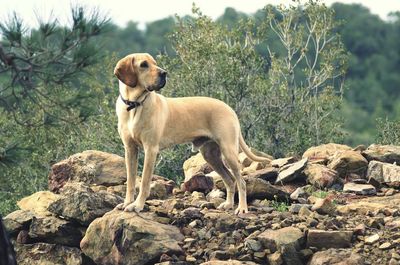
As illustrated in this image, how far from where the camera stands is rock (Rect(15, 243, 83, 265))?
14430 mm

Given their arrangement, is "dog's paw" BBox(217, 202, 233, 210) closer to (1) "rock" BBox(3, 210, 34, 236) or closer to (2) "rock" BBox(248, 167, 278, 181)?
(2) "rock" BBox(248, 167, 278, 181)

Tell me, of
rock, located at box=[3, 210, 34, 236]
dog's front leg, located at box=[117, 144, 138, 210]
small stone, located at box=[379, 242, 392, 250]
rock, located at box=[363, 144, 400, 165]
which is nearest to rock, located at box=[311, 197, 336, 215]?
small stone, located at box=[379, 242, 392, 250]

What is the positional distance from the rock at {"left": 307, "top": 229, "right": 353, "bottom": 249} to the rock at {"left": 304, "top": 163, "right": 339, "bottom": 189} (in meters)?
2.91

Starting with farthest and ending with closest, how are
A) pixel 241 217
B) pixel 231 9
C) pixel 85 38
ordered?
pixel 231 9 → pixel 241 217 → pixel 85 38

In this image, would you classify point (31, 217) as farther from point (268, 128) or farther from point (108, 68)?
point (108, 68)

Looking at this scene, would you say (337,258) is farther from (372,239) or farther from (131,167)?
(131,167)

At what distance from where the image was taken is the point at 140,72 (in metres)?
13.4

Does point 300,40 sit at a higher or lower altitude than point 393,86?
higher

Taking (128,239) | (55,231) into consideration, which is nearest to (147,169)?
(128,239)

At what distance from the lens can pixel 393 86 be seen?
3260 inches

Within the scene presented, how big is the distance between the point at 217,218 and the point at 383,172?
137 inches

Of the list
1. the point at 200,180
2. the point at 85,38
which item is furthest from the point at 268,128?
the point at 85,38

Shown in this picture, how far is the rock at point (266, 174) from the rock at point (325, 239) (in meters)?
3.02

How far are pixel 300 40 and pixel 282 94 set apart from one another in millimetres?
1896
